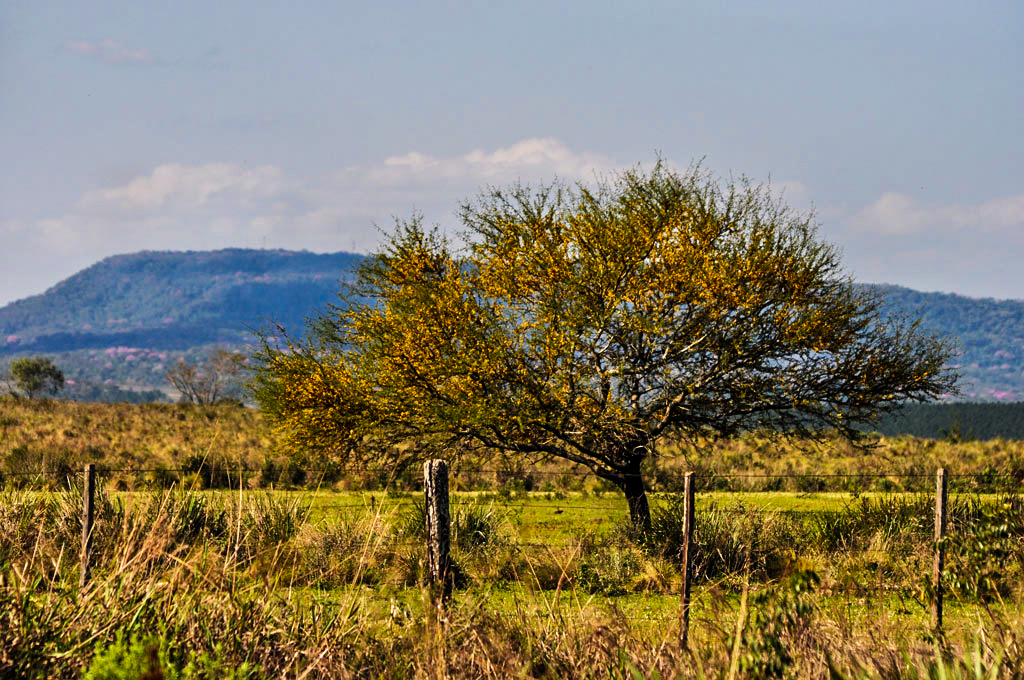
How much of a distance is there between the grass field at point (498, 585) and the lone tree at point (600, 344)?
1.74m

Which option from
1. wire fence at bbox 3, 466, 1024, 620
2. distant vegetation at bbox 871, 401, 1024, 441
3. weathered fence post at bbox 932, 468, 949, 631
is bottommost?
distant vegetation at bbox 871, 401, 1024, 441

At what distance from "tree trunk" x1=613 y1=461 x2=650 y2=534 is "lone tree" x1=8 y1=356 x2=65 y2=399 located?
112777 mm

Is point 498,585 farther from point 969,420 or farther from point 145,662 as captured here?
point 969,420

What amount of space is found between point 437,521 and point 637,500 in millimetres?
9432

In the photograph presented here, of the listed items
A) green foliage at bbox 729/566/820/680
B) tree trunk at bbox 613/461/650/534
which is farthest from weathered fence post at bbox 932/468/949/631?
tree trunk at bbox 613/461/650/534

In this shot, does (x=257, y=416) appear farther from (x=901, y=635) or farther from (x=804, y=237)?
(x=901, y=635)

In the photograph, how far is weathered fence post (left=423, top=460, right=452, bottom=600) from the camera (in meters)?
9.18

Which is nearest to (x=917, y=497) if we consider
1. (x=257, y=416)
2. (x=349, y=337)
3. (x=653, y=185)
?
(x=653, y=185)

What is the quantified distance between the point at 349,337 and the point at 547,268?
13.7 ft

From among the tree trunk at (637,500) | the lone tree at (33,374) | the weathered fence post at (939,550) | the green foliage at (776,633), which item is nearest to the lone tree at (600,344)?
the tree trunk at (637,500)

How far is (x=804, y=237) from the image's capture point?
18750 millimetres

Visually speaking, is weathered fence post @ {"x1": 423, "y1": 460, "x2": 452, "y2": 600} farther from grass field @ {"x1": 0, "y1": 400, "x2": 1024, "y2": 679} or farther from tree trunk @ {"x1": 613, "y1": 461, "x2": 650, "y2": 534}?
tree trunk @ {"x1": 613, "y1": 461, "x2": 650, "y2": 534}

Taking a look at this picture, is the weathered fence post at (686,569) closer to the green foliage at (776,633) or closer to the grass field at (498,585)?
the grass field at (498,585)

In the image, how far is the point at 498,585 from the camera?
13.6m
